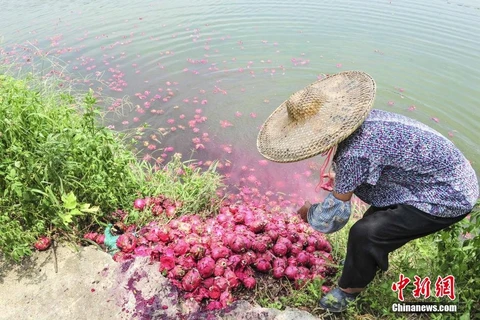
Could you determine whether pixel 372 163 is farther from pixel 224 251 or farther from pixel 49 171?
pixel 49 171

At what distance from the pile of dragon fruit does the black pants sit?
584 mm

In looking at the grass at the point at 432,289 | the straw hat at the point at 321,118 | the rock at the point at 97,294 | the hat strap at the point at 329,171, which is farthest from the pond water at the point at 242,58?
the straw hat at the point at 321,118

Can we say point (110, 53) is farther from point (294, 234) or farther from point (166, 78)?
point (294, 234)

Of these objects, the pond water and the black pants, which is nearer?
the black pants

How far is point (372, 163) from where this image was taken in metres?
2.14

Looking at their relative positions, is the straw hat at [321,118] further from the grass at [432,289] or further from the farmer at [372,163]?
the grass at [432,289]

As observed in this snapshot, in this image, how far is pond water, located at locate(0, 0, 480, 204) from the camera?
6.07 metres

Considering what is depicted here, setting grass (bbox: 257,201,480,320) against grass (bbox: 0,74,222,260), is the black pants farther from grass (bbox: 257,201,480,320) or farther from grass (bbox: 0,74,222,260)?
grass (bbox: 0,74,222,260)

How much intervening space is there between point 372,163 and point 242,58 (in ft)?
22.8

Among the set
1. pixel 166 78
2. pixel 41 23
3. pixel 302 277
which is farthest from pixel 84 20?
pixel 302 277

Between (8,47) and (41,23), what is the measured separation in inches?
75.0

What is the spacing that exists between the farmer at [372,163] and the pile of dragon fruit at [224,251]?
72 cm

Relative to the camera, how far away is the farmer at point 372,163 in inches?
84.4

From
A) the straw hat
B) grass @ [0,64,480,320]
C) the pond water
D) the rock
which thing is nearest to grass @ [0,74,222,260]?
grass @ [0,64,480,320]
